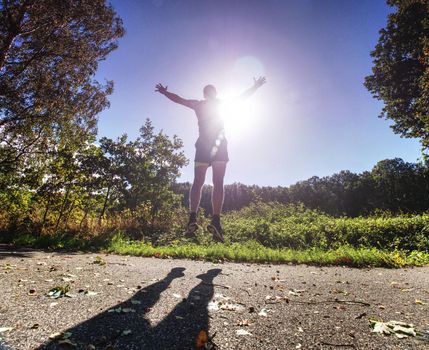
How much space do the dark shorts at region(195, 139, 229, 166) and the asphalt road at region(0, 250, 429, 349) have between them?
2.16 m

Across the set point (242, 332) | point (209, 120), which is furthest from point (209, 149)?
point (242, 332)

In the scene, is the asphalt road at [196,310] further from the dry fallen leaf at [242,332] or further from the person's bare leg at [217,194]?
the person's bare leg at [217,194]

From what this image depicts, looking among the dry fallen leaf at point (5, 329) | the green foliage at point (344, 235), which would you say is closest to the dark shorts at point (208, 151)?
the dry fallen leaf at point (5, 329)

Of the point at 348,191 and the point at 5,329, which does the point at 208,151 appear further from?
the point at 348,191

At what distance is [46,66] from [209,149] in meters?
9.58

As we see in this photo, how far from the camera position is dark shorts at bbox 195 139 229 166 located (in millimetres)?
5320

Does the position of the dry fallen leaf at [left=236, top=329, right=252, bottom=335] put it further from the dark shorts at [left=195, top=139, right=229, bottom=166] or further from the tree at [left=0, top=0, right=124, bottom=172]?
the tree at [left=0, top=0, right=124, bottom=172]

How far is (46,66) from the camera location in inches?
436

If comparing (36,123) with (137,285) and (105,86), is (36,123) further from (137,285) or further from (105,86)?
(137,285)

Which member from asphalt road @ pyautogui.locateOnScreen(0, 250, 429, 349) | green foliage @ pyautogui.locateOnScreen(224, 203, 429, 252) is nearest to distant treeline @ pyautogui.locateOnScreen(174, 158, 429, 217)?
green foliage @ pyautogui.locateOnScreen(224, 203, 429, 252)

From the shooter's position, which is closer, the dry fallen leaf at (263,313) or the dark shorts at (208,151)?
the dry fallen leaf at (263,313)

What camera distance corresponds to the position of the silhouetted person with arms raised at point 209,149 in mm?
5336

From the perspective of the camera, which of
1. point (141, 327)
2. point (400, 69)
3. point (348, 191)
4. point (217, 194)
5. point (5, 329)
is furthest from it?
point (348, 191)

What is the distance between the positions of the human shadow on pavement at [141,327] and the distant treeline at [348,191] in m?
45.0
